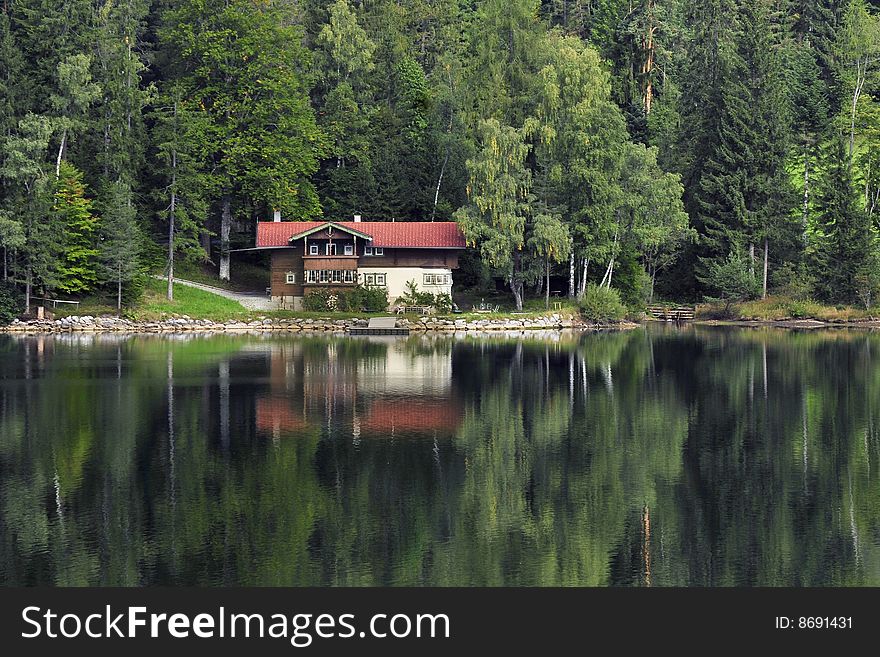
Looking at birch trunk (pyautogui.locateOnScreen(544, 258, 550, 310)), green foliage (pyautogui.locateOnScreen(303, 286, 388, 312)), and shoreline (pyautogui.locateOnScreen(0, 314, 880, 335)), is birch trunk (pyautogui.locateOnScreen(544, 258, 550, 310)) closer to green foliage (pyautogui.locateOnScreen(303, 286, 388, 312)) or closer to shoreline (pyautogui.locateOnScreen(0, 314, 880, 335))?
shoreline (pyautogui.locateOnScreen(0, 314, 880, 335))

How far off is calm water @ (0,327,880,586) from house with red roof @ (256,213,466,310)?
3252 cm

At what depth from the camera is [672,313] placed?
89875 millimetres

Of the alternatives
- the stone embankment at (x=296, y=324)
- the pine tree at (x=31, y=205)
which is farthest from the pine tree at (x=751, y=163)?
the pine tree at (x=31, y=205)

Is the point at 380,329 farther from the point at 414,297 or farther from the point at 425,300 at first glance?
the point at 414,297

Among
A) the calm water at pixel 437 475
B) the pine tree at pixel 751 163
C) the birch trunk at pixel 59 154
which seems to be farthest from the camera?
the pine tree at pixel 751 163

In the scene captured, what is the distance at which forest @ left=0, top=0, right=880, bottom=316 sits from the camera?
251 ft

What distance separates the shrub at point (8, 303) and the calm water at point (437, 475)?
24319mm

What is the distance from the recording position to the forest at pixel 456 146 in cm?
7638

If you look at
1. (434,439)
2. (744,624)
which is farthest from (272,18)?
(744,624)

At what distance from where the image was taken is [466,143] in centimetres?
8144

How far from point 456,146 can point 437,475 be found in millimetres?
62417

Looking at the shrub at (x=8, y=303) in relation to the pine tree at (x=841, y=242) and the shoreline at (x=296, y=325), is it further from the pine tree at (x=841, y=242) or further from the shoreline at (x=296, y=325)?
the pine tree at (x=841, y=242)

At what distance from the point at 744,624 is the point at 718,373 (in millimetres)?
31899

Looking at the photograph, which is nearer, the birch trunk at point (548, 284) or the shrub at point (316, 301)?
the birch trunk at point (548, 284)
